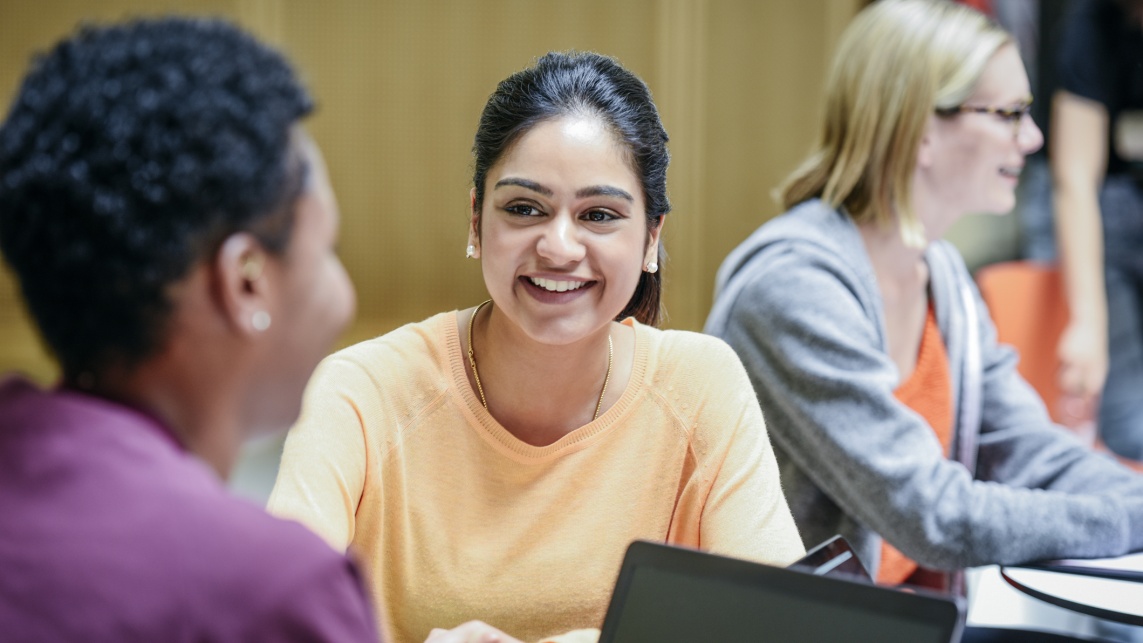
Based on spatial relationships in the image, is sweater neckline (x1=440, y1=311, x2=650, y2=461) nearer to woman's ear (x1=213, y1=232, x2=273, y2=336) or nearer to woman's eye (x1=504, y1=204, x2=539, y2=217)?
woman's eye (x1=504, y1=204, x2=539, y2=217)

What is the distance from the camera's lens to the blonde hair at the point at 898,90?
2.07m

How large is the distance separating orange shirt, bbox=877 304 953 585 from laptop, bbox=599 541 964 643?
1111 millimetres

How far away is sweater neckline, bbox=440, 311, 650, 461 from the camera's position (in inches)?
60.9

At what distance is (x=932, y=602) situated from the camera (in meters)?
0.90

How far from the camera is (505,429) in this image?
156 cm

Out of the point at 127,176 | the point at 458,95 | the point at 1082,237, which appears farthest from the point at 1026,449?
the point at 458,95

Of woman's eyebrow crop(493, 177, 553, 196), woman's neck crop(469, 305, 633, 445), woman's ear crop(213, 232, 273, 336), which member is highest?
woman's ear crop(213, 232, 273, 336)

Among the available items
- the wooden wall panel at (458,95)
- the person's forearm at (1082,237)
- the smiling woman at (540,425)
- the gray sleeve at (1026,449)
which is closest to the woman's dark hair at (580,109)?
the smiling woman at (540,425)

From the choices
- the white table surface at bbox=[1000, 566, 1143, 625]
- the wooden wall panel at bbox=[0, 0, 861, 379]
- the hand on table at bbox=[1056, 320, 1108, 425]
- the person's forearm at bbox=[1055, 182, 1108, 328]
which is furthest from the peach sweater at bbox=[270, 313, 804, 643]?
the wooden wall panel at bbox=[0, 0, 861, 379]

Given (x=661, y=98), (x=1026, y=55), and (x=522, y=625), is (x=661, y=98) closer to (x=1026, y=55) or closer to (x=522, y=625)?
(x=1026, y=55)

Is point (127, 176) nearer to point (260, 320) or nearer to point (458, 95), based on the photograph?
point (260, 320)

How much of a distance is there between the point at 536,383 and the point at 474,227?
0.22m

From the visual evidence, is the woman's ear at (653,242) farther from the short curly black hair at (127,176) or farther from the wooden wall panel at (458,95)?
the wooden wall panel at (458,95)

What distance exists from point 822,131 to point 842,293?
408 mm
